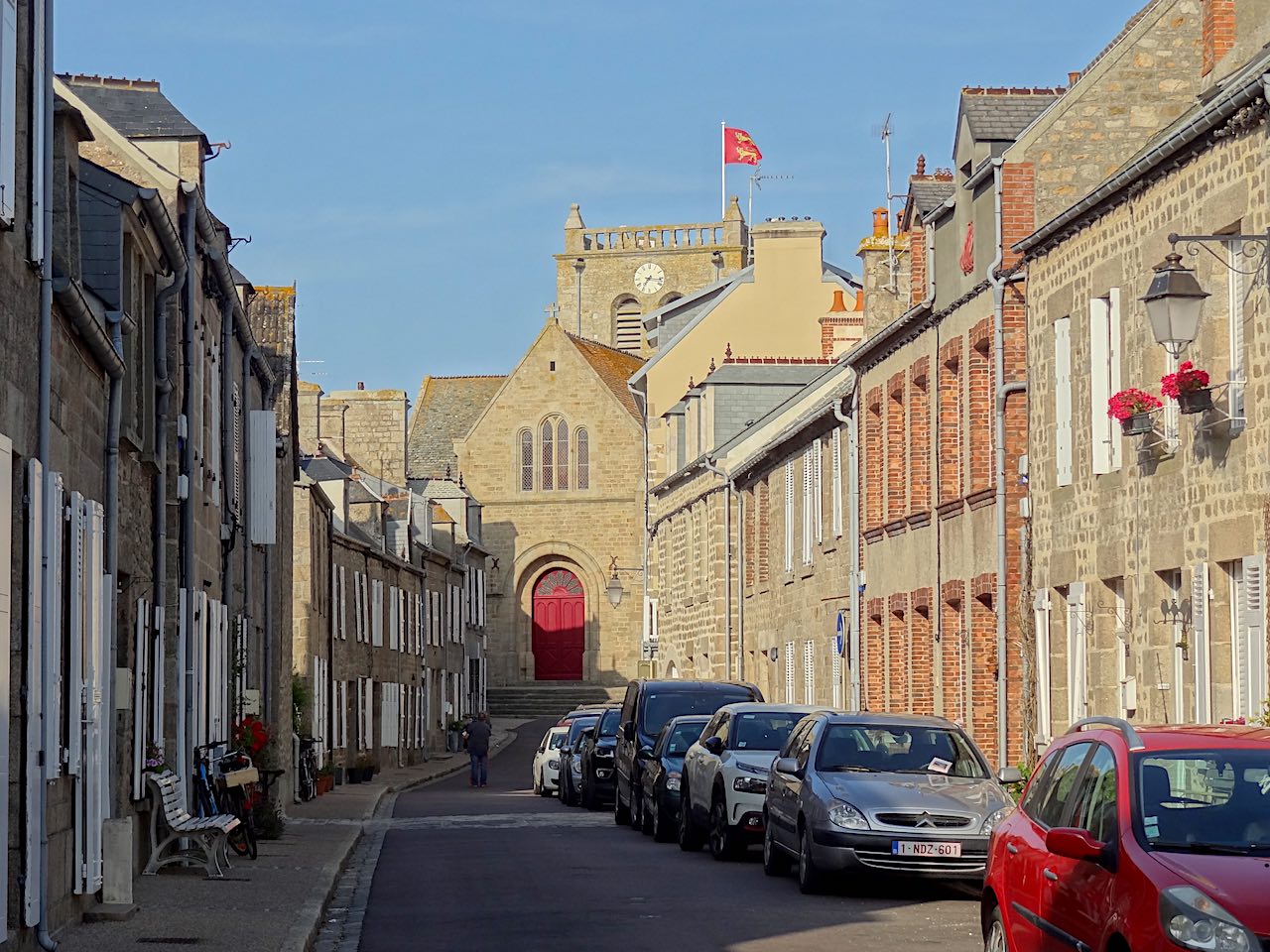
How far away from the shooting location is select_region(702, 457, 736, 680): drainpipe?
4072 centimetres

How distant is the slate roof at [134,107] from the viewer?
21.7 meters

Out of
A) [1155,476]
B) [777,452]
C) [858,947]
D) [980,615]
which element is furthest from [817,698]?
[858,947]

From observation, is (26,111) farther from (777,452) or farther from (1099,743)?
(777,452)

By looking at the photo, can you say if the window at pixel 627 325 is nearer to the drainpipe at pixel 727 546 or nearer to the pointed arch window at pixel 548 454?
the pointed arch window at pixel 548 454

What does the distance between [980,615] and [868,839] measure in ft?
29.2

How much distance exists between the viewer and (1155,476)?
59.3ft

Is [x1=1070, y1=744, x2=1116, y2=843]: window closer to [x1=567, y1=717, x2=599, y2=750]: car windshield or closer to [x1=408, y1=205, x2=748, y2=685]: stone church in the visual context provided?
[x1=567, y1=717, x2=599, y2=750]: car windshield

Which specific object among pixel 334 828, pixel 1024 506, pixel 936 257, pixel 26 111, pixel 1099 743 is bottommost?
pixel 334 828

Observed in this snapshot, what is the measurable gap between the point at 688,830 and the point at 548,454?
49.3m

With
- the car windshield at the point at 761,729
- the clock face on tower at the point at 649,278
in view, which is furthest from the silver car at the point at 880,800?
the clock face on tower at the point at 649,278

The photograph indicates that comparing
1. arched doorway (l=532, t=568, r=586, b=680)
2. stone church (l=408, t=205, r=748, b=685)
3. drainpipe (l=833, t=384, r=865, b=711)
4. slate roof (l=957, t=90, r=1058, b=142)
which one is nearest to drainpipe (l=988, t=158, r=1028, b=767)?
slate roof (l=957, t=90, r=1058, b=142)

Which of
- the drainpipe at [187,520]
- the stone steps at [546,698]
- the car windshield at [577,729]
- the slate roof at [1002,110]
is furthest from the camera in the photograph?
the stone steps at [546,698]

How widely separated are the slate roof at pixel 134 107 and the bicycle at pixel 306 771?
509 inches

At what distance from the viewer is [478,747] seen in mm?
39656
